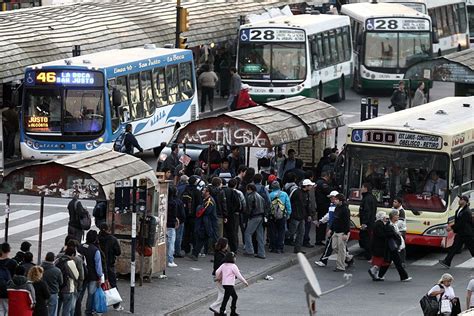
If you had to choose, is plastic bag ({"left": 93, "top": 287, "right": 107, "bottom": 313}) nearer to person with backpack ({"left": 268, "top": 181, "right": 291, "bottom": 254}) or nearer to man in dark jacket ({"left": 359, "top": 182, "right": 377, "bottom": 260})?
person with backpack ({"left": 268, "top": 181, "right": 291, "bottom": 254})

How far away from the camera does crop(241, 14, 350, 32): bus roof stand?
47281mm

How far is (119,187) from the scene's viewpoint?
22.4m

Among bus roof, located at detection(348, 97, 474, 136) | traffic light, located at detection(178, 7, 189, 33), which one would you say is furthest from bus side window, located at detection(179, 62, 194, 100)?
bus roof, located at detection(348, 97, 474, 136)

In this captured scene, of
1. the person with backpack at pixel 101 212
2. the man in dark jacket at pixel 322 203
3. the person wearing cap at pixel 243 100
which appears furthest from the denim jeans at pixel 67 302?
the person wearing cap at pixel 243 100

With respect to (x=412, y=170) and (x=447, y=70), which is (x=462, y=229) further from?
(x=447, y=70)

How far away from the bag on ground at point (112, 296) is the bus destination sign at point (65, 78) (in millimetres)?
14302

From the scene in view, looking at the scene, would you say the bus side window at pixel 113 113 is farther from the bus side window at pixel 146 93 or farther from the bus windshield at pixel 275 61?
the bus windshield at pixel 275 61

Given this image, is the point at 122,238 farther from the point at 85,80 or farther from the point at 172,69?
the point at 172,69

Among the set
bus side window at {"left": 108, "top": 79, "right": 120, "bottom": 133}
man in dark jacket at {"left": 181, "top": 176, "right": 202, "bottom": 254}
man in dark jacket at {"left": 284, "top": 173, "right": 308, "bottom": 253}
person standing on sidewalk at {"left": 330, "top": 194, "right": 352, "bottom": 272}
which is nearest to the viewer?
person standing on sidewalk at {"left": 330, "top": 194, "right": 352, "bottom": 272}

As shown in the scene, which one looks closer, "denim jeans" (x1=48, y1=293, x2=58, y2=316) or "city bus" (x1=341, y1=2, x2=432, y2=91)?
"denim jeans" (x1=48, y1=293, x2=58, y2=316)

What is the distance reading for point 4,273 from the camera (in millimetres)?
20375

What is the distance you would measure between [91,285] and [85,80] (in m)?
15.0

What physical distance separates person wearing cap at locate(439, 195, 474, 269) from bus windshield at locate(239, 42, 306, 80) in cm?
2026

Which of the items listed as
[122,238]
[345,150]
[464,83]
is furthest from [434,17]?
[122,238]
